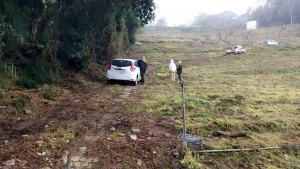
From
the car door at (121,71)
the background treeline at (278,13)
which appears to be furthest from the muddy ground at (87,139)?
the background treeline at (278,13)

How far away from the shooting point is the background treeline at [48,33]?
8.41 m

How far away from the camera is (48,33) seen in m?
10.0

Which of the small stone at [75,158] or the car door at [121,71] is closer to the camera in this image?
the small stone at [75,158]

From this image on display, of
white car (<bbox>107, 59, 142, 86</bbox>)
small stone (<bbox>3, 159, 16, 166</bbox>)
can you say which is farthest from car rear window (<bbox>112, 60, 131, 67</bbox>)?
small stone (<bbox>3, 159, 16, 166</bbox>)

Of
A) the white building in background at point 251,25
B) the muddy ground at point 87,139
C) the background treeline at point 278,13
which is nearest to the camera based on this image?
the muddy ground at point 87,139

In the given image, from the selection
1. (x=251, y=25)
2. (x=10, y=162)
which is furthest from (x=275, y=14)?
(x=10, y=162)

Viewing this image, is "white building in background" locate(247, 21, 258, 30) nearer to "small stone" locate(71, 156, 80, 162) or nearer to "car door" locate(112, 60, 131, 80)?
"car door" locate(112, 60, 131, 80)

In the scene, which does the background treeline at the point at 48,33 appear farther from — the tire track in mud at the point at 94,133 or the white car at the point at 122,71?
the tire track in mud at the point at 94,133

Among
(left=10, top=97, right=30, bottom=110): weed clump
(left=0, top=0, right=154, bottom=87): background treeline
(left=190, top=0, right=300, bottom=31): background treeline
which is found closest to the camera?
(left=10, top=97, right=30, bottom=110): weed clump

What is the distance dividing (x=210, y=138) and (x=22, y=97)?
559 centimetres

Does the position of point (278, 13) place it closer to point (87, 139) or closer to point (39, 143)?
point (87, 139)

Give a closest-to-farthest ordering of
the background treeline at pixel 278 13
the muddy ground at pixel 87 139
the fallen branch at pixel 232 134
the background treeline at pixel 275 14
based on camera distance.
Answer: the muddy ground at pixel 87 139
the fallen branch at pixel 232 134
the background treeline at pixel 278 13
the background treeline at pixel 275 14

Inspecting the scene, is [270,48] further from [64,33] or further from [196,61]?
[64,33]

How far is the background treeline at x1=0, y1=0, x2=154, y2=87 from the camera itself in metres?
8.41
